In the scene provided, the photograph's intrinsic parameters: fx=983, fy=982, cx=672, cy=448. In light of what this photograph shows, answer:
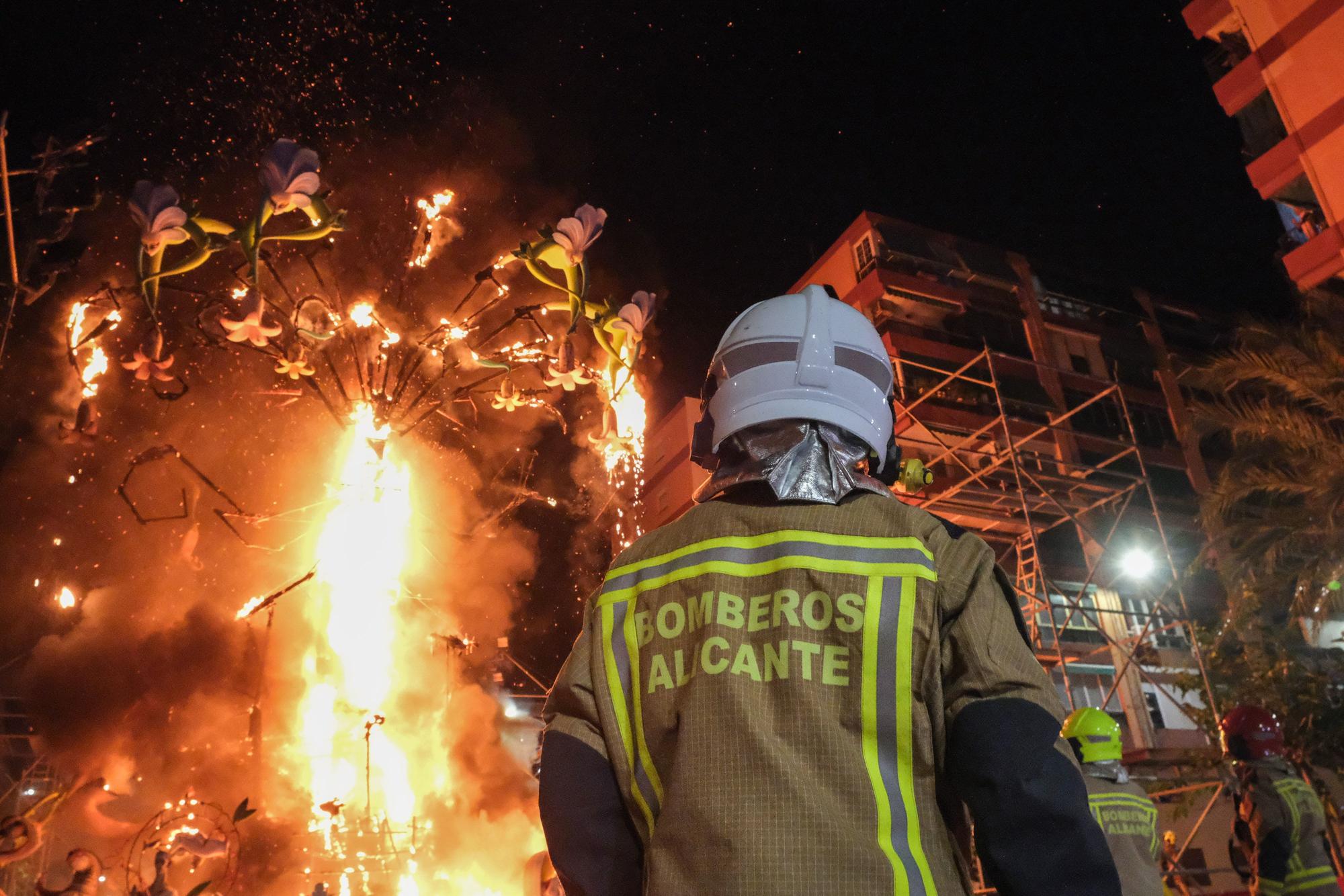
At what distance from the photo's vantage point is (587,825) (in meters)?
1.87

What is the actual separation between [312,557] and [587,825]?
34.9 ft

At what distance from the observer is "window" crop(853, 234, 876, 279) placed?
2452cm

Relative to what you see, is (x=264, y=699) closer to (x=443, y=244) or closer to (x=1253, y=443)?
(x=443, y=244)

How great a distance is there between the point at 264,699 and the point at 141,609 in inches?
112

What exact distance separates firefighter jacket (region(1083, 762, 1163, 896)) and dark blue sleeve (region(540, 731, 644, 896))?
3162 mm

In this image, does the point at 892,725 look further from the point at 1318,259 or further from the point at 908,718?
the point at 1318,259

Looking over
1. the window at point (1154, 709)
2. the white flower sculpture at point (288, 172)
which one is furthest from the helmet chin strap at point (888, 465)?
the window at point (1154, 709)

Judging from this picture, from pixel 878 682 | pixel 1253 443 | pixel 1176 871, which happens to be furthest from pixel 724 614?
pixel 1253 443

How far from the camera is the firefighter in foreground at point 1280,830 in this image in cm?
→ 517

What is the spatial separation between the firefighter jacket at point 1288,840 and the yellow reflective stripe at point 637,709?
4877 mm

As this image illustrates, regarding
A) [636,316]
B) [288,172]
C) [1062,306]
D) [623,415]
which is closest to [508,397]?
[623,415]

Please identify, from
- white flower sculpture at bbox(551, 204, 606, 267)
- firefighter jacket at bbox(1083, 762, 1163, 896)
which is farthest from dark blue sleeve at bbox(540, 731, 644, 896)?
white flower sculpture at bbox(551, 204, 606, 267)

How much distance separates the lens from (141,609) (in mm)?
12945

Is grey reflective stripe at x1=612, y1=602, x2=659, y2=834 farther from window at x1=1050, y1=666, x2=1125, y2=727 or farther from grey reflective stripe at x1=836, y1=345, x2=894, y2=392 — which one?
window at x1=1050, y1=666, x2=1125, y2=727
